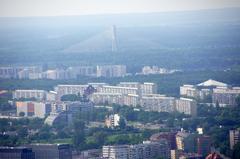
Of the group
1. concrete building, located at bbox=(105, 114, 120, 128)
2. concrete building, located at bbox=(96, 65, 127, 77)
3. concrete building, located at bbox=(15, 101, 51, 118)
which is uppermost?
concrete building, located at bbox=(96, 65, 127, 77)

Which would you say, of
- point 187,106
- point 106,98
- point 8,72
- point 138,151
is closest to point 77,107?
point 187,106

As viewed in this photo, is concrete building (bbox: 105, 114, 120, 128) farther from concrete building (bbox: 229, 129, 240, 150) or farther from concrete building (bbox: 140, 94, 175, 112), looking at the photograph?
concrete building (bbox: 229, 129, 240, 150)

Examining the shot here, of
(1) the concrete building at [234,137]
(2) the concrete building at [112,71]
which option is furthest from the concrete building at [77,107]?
(2) the concrete building at [112,71]

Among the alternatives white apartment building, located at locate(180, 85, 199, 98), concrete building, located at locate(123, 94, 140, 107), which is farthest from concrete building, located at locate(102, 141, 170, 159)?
white apartment building, located at locate(180, 85, 199, 98)

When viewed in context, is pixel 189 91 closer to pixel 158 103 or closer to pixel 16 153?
pixel 158 103

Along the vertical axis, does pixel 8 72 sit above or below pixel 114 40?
Answer: below
